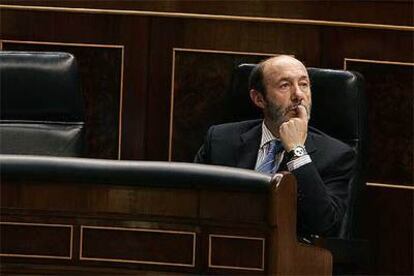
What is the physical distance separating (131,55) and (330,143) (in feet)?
2.56

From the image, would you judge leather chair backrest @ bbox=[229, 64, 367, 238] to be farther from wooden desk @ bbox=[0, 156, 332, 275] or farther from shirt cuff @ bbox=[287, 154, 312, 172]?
wooden desk @ bbox=[0, 156, 332, 275]

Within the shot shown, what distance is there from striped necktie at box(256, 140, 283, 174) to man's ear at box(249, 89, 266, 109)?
3.5 inches

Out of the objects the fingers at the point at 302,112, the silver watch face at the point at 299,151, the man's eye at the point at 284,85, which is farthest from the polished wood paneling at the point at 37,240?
the man's eye at the point at 284,85

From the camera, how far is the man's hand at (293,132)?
1776 mm

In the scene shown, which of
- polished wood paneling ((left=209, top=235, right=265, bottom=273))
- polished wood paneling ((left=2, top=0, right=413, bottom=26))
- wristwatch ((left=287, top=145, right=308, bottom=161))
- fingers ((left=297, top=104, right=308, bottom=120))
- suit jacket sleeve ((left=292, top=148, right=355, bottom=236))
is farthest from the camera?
polished wood paneling ((left=2, top=0, right=413, bottom=26))

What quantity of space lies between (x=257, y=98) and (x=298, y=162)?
29cm

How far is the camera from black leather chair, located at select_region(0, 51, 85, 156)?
1992 millimetres

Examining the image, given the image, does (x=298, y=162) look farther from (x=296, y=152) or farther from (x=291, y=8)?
(x=291, y=8)

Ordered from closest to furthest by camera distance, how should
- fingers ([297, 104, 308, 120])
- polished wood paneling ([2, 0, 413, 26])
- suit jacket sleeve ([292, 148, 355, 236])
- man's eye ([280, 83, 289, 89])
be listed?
suit jacket sleeve ([292, 148, 355, 236]), fingers ([297, 104, 308, 120]), man's eye ([280, 83, 289, 89]), polished wood paneling ([2, 0, 413, 26])

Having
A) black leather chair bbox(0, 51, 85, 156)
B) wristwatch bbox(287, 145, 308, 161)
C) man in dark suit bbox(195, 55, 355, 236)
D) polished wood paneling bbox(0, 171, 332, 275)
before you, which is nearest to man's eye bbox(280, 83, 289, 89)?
man in dark suit bbox(195, 55, 355, 236)

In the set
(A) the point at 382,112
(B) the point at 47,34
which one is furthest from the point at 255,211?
(B) the point at 47,34

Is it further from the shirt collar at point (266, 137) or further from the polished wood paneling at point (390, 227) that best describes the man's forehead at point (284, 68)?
the polished wood paneling at point (390, 227)

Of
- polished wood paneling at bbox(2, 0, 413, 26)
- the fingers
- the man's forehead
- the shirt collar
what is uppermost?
polished wood paneling at bbox(2, 0, 413, 26)

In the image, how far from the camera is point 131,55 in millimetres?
2449
